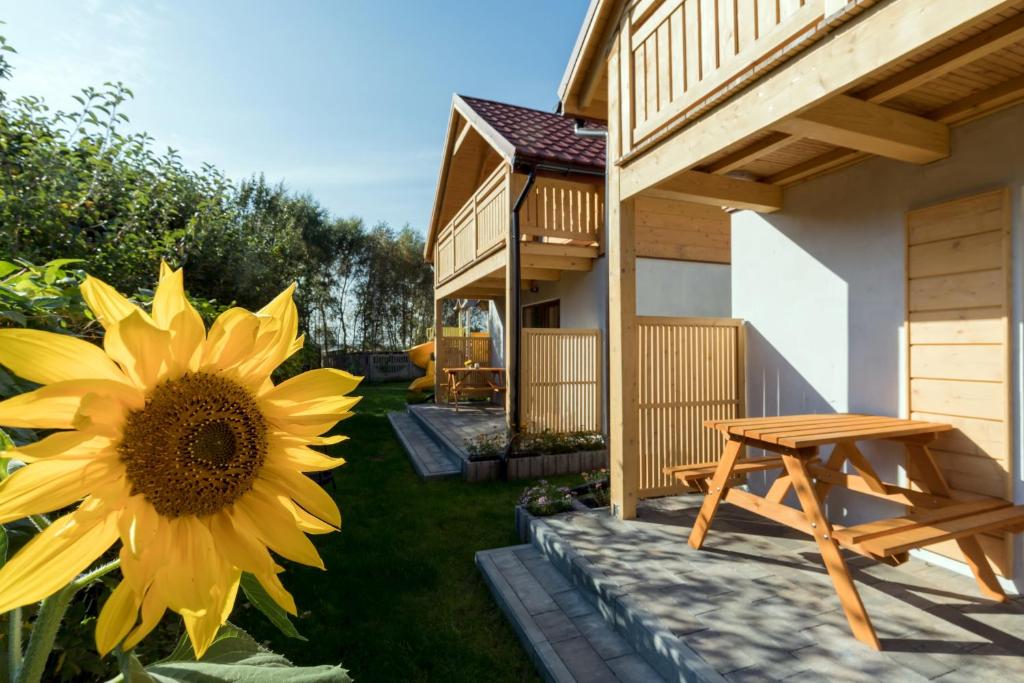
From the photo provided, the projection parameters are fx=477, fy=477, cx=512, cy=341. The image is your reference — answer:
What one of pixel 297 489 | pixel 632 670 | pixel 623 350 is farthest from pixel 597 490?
pixel 297 489

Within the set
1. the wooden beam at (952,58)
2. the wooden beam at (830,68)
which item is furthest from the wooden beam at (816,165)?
the wooden beam at (830,68)

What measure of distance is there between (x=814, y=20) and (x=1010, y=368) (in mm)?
2626

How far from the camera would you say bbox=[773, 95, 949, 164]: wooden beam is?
2.97 meters

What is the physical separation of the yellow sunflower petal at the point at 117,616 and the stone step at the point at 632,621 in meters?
2.77

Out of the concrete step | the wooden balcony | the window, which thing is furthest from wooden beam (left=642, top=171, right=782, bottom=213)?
the window

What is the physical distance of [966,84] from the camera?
315 centimetres

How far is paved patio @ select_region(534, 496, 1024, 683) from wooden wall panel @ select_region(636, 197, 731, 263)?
5269 millimetres

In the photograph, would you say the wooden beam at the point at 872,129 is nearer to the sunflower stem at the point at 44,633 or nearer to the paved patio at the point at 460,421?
the sunflower stem at the point at 44,633

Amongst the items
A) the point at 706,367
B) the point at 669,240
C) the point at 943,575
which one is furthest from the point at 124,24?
the point at 669,240

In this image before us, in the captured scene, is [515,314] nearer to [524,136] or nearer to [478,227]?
[478,227]

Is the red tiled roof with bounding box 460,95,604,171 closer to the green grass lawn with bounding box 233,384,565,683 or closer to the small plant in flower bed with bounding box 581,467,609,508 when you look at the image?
the small plant in flower bed with bounding box 581,467,609,508

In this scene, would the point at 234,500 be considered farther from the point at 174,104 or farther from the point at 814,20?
the point at 814,20

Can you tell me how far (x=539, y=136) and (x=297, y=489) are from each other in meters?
9.34

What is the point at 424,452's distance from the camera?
27.5ft
